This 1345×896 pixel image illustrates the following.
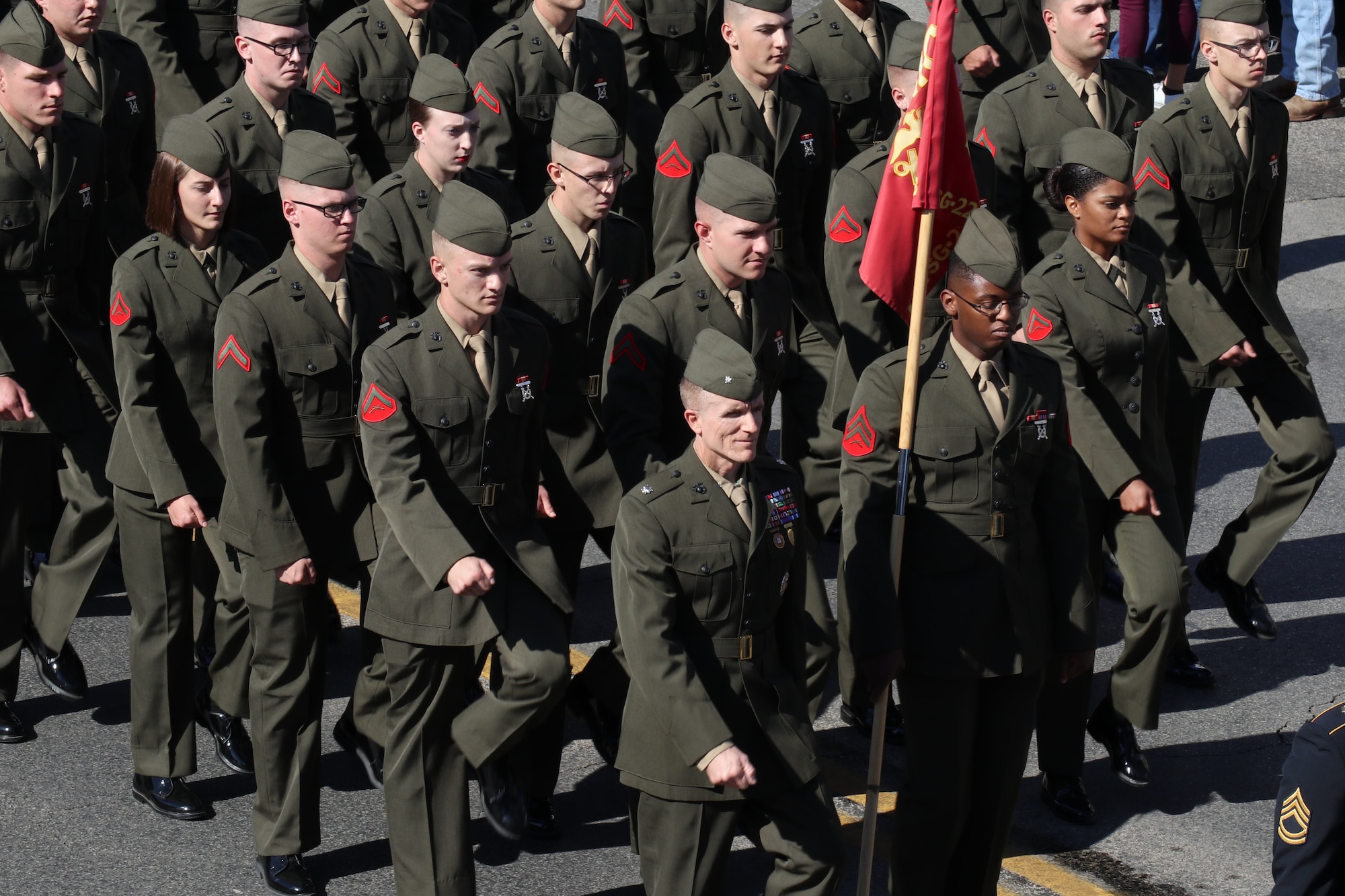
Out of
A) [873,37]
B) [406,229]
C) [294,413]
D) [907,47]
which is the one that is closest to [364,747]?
[294,413]

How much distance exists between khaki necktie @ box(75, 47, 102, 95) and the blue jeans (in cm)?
891

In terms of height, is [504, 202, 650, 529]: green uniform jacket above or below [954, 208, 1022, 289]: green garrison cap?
below

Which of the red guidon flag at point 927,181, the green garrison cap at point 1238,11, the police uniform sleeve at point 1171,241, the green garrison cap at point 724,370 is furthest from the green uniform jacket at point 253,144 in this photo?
the green garrison cap at point 1238,11

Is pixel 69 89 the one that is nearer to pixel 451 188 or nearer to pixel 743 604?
pixel 451 188

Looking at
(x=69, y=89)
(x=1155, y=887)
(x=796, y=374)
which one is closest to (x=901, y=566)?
(x=1155, y=887)

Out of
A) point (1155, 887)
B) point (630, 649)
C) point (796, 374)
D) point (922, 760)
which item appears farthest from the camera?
point (796, 374)

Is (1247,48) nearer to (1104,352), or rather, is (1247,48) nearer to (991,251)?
(1104,352)

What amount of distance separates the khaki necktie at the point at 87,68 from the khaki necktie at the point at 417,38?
1.35 metres

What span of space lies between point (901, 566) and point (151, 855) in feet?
8.42

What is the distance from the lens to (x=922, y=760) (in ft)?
18.0

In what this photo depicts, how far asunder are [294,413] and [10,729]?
1888mm

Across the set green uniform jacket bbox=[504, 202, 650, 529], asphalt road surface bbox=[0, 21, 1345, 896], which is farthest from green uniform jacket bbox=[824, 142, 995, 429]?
asphalt road surface bbox=[0, 21, 1345, 896]

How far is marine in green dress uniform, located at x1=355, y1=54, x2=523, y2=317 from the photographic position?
696 centimetres

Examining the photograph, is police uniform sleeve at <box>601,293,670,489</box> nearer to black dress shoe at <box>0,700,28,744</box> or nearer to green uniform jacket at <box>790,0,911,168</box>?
black dress shoe at <box>0,700,28,744</box>
